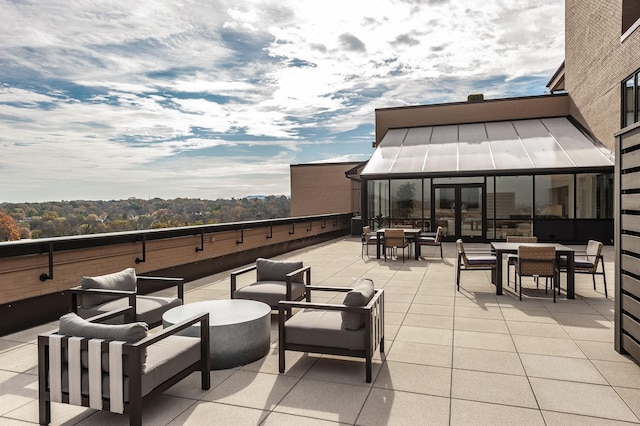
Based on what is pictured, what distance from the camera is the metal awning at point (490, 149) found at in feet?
49.9


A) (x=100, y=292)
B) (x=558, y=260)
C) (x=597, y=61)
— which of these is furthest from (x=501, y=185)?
(x=100, y=292)

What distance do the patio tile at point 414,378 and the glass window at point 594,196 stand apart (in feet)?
46.2

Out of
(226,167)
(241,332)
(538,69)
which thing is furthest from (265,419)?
(226,167)

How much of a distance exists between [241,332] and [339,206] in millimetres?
21092

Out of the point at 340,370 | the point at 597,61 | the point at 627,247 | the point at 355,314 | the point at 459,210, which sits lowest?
the point at 340,370

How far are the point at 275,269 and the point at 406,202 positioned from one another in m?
11.8

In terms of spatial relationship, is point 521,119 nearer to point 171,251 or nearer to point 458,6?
point 458,6

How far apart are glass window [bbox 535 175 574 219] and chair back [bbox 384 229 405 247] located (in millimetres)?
7451

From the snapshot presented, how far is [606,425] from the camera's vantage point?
9.35 ft

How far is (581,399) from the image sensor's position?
324cm

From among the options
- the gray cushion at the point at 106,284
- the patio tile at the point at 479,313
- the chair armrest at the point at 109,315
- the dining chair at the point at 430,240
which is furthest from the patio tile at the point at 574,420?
the dining chair at the point at 430,240

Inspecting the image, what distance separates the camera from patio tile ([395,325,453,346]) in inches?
183

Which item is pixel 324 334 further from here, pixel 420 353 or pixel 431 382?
pixel 420 353

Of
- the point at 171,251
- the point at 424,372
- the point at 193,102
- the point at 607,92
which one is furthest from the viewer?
the point at 193,102
